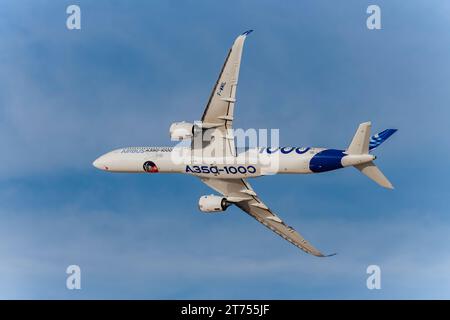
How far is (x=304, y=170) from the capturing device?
2569 inches

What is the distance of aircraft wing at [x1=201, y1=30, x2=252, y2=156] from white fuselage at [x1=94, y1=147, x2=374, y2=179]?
2219mm

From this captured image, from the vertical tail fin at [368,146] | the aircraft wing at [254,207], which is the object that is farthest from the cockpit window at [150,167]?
the vertical tail fin at [368,146]

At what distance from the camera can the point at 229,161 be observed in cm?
6762

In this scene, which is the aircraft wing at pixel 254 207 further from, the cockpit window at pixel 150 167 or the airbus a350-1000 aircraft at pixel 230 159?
the cockpit window at pixel 150 167

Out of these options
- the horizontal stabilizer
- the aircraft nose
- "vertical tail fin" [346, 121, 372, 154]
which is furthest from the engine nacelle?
the horizontal stabilizer

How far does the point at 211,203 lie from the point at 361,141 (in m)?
15.3

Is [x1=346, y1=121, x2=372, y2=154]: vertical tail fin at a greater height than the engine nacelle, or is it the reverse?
[x1=346, y1=121, x2=372, y2=154]: vertical tail fin

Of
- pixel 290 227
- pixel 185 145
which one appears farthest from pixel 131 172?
pixel 290 227

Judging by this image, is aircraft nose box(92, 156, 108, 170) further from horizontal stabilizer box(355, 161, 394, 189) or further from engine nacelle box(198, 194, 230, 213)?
horizontal stabilizer box(355, 161, 394, 189)

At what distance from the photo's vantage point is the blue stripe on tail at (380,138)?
2504 inches

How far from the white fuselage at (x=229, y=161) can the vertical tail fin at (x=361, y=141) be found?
0.47 meters

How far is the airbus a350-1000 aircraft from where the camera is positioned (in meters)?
63.2

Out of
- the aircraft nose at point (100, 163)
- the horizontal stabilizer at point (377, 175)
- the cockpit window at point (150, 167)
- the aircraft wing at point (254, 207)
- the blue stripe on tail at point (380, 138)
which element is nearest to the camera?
the horizontal stabilizer at point (377, 175)
